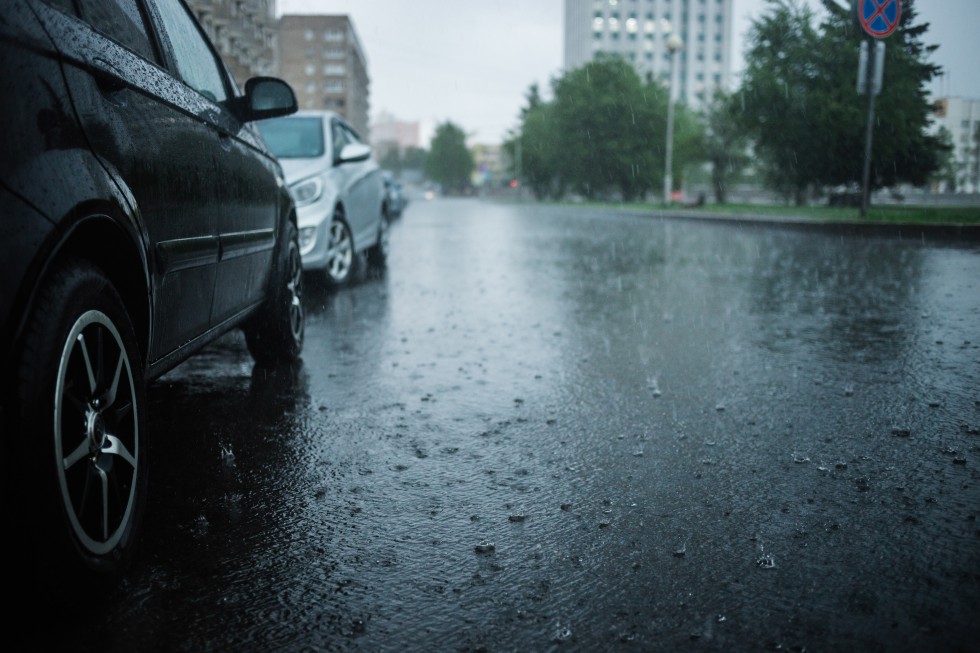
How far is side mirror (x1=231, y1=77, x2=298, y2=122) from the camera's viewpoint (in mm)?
4363

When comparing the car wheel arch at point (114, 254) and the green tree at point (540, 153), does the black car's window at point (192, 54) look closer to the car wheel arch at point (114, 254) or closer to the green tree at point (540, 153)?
the car wheel arch at point (114, 254)

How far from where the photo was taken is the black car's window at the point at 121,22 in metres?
2.66

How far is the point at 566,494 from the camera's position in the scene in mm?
3139

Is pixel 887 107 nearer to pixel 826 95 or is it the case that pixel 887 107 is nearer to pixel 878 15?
pixel 826 95

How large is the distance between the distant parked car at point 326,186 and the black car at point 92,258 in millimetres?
5156

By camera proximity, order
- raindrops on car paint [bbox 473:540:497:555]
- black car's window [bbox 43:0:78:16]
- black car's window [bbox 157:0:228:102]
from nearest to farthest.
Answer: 1. black car's window [bbox 43:0:78:16]
2. raindrops on car paint [bbox 473:540:497:555]
3. black car's window [bbox 157:0:228:102]

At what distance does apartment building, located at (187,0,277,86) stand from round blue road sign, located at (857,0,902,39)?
2862cm

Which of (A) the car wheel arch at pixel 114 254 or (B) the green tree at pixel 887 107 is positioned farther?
(B) the green tree at pixel 887 107

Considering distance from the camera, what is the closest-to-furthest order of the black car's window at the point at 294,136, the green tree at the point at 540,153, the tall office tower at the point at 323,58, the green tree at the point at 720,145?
the black car's window at the point at 294,136, the green tree at the point at 720,145, the green tree at the point at 540,153, the tall office tower at the point at 323,58

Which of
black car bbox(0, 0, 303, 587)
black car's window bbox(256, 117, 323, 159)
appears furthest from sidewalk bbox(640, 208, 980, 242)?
black car bbox(0, 0, 303, 587)

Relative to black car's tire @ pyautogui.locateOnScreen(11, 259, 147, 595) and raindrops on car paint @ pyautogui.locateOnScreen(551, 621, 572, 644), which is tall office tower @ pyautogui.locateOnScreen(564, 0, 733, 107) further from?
raindrops on car paint @ pyautogui.locateOnScreen(551, 621, 572, 644)

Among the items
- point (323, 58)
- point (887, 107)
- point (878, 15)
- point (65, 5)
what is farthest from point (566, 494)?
point (323, 58)

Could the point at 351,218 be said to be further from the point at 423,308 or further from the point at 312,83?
the point at 312,83

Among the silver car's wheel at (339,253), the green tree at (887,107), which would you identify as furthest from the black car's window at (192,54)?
the green tree at (887,107)
